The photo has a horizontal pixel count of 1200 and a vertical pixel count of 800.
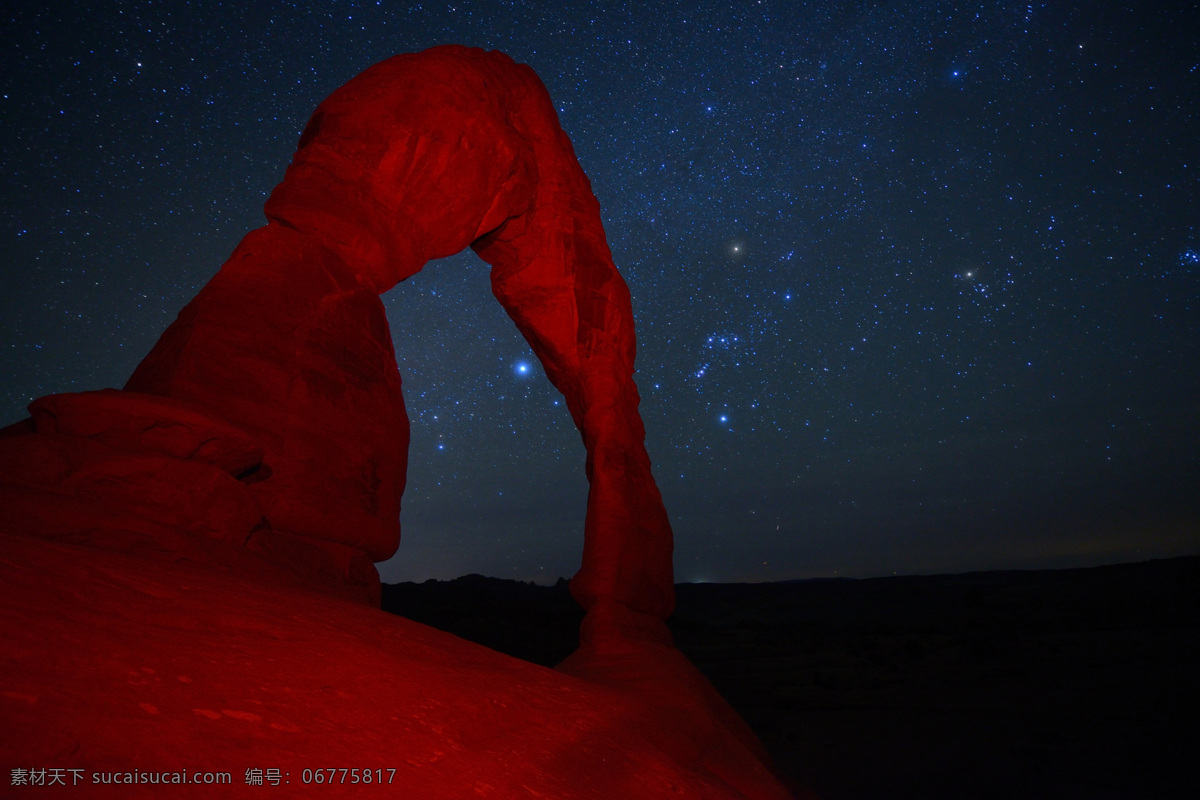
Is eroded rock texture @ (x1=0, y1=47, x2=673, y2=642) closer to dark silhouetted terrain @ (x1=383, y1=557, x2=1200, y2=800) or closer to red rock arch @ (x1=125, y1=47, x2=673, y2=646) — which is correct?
red rock arch @ (x1=125, y1=47, x2=673, y2=646)

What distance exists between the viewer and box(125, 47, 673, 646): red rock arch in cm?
580

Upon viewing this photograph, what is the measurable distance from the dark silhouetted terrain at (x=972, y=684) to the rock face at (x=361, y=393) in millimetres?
4516

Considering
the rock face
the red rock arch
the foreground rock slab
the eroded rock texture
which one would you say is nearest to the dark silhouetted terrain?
the rock face

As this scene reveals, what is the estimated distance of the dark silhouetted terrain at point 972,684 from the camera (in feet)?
33.6

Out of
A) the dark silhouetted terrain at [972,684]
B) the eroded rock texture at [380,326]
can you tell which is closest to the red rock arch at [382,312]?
the eroded rock texture at [380,326]

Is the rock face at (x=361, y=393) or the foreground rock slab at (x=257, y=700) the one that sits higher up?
the rock face at (x=361, y=393)

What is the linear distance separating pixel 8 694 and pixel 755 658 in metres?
23.2

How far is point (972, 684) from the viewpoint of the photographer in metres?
16.0

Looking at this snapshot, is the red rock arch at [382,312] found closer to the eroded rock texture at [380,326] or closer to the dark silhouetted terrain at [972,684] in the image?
the eroded rock texture at [380,326]

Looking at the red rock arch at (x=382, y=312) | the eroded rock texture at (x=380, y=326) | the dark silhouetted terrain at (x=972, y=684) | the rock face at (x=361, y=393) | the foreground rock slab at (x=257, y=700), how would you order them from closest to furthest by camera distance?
the foreground rock slab at (x=257, y=700), the rock face at (x=361, y=393), the eroded rock texture at (x=380, y=326), the red rock arch at (x=382, y=312), the dark silhouetted terrain at (x=972, y=684)

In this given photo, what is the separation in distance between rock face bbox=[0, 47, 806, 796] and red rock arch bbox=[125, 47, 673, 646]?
29 millimetres

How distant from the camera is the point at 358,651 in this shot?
2.98 meters

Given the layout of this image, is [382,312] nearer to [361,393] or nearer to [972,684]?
[361,393]

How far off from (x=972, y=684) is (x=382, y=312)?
1803cm
